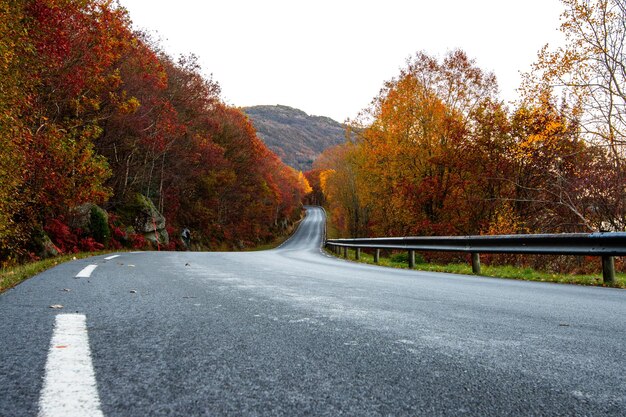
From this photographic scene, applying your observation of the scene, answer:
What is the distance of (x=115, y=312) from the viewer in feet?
11.1

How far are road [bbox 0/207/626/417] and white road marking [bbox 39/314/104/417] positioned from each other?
0.4 inches

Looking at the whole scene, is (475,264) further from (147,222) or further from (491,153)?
(147,222)

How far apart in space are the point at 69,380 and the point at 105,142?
25430 millimetres

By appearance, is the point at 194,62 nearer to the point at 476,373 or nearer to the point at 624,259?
the point at 624,259

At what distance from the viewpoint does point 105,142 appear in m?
24.3

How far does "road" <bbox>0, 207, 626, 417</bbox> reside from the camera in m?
1.57

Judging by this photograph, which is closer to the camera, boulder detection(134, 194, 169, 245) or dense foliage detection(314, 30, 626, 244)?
dense foliage detection(314, 30, 626, 244)

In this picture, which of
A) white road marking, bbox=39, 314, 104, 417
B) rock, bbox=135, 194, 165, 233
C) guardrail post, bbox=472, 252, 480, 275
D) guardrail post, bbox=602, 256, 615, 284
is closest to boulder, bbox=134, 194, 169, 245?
rock, bbox=135, 194, 165, 233

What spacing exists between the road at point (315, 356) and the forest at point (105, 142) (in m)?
7.57

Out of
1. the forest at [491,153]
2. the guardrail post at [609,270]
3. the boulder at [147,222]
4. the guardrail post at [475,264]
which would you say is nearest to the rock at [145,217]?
the boulder at [147,222]

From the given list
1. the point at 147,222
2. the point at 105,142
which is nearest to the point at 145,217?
the point at 147,222

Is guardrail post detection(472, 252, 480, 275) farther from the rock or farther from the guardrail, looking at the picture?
the rock

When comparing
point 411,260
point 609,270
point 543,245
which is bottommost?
point 411,260

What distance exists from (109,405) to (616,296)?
6.34 metres
